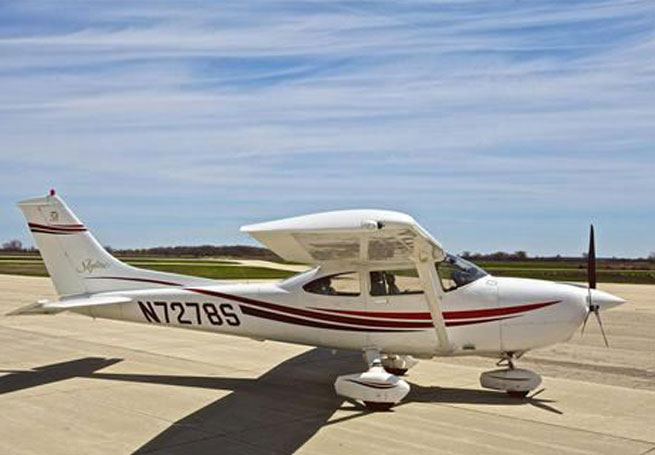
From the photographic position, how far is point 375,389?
831 centimetres

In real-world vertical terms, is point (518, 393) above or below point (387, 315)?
below

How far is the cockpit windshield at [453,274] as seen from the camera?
936cm

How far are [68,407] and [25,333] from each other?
8.31 m

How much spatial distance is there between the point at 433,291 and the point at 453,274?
21.2 inches

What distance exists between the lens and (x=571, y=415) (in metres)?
8.04

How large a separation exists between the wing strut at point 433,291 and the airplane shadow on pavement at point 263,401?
73cm

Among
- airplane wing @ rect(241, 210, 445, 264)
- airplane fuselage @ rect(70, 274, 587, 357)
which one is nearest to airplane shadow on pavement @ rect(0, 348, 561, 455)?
airplane fuselage @ rect(70, 274, 587, 357)

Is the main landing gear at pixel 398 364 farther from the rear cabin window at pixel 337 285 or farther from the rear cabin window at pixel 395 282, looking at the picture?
the rear cabin window at pixel 337 285

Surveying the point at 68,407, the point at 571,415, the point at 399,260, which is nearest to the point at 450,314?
the point at 399,260

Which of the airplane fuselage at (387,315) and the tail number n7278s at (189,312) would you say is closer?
the airplane fuselage at (387,315)

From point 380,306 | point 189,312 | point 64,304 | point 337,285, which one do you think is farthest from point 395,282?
point 64,304

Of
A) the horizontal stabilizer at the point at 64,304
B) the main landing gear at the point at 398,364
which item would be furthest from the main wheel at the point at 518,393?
the horizontal stabilizer at the point at 64,304

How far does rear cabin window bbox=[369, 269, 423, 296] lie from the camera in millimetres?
9391

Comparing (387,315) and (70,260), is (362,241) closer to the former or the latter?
(387,315)
